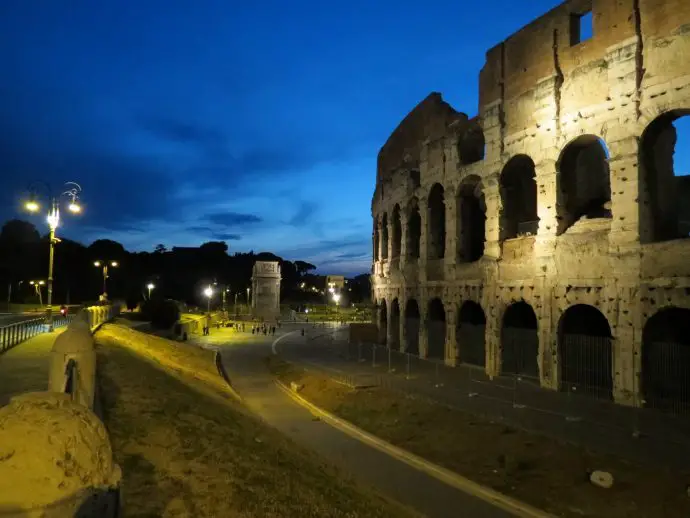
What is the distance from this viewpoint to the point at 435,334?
32656mm

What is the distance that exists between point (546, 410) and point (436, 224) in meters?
17.2

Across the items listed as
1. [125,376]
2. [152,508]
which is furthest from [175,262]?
[152,508]

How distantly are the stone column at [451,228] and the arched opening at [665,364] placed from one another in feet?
38.8

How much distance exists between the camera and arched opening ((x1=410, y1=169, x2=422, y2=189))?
35.3 meters

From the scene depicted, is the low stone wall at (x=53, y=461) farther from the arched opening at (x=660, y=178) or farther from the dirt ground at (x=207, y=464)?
the arched opening at (x=660, y=178)

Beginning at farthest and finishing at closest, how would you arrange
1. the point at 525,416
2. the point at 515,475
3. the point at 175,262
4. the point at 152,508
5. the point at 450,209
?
1. the point at 175,262
2. the point at 450,209
3. the point at 525,416
4. the point at 515,475
5. the point at 152,508

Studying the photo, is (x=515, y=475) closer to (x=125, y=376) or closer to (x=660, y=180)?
(x=125, y=376)

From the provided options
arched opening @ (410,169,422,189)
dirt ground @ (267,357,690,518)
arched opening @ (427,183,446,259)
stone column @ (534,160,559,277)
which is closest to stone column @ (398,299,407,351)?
arched opening @ (427,183,446,259)

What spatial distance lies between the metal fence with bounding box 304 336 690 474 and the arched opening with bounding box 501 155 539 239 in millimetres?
6110

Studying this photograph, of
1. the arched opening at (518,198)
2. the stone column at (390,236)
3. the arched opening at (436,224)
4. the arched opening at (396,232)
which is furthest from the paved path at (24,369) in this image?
the arched opening at (396,232)

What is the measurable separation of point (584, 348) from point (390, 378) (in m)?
9.17

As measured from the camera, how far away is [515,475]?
1402 cm

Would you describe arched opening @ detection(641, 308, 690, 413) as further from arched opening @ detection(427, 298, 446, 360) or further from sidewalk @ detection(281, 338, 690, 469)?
arched opening @ detection(427, 298, 446, 360)

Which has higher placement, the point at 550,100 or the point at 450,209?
the point at 550,100
